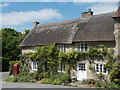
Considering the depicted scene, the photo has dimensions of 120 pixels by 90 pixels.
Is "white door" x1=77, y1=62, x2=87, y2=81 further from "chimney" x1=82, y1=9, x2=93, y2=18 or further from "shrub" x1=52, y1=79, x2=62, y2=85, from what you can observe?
"chimney" x1=82, y1=9, x2=93, y2=18

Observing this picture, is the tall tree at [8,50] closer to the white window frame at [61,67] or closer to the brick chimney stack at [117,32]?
the white window frame at [61,67]

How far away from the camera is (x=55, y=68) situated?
18469 mm

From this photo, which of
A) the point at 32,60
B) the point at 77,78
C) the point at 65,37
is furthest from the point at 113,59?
the point at 32,60

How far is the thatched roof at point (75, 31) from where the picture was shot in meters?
15.8

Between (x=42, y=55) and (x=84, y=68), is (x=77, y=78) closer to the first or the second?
(x=84, y=68)

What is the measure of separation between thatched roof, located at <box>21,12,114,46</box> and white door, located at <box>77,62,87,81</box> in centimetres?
282

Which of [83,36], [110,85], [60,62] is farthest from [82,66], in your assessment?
[110,85]

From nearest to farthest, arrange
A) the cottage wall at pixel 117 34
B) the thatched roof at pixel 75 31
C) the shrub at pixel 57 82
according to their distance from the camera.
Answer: the cottage wall at pixel 117 34
the shrub at pixel 57 82
the thatched roof at pixel 75 31

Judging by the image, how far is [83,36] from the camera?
16594mm

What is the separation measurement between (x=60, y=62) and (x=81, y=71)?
2840 mm

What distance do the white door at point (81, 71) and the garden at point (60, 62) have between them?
0.59 meters

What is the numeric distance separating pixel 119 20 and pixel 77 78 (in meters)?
7.78

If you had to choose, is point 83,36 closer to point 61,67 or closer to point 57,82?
point 61,67

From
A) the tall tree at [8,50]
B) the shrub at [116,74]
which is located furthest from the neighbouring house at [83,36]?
the tall tree at [8,50]
